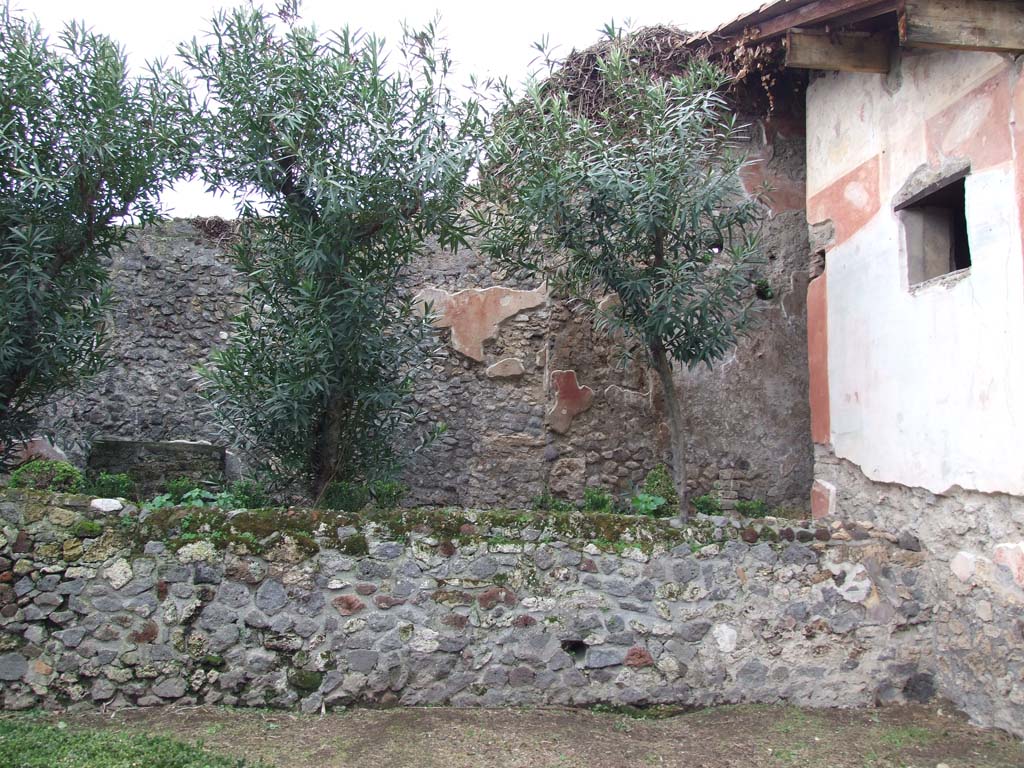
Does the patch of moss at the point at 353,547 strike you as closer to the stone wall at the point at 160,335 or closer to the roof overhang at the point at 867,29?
the stone wall at the point at 160,335

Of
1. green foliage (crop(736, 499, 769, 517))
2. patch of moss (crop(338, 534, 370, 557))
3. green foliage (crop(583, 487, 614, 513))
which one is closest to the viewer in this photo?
patch of moss (crop(338, 534, 370, 557))

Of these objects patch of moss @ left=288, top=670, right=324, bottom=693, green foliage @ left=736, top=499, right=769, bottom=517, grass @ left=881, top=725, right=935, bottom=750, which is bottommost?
grass @ left=881, top=725, right=935, bottom=750

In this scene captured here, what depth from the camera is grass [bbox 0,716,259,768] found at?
10.8ft

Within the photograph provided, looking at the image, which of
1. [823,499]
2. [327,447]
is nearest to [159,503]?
[327,447]

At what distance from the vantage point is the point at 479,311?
745 cm

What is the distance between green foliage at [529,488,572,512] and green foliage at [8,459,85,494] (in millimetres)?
3201

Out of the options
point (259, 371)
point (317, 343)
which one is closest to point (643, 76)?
point (317, 343)

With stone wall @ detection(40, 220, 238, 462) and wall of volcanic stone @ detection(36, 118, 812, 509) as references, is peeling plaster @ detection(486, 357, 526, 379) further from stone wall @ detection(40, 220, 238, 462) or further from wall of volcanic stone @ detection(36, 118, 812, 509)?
stone wall @ detection(40, 220, 238, 462)

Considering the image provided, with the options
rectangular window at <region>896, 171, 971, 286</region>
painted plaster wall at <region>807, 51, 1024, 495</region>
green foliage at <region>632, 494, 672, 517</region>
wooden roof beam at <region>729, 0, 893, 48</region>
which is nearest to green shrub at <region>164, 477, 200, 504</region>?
green foliage at <region>632, 494, 672, 517</region>

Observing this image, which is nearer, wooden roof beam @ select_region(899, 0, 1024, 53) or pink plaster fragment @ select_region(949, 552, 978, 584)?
wooden roof beam @ select_region(899, 0, 1024, 53)

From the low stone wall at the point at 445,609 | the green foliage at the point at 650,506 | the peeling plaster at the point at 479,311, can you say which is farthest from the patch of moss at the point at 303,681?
the peeling plaster at the point at 479,311

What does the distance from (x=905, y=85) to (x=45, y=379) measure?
5.97 meters

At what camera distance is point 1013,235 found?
13.3ft

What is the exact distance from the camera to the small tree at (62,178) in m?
4.74
